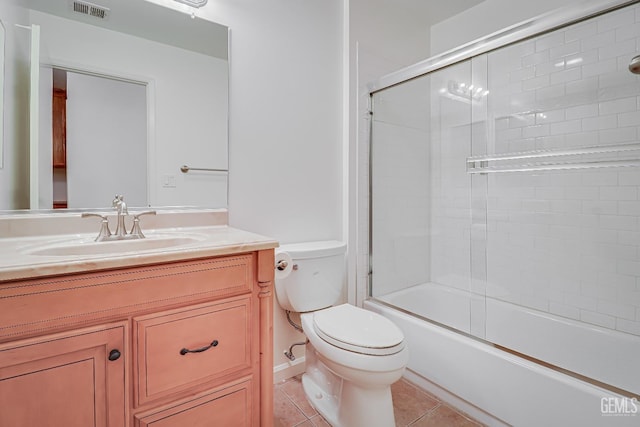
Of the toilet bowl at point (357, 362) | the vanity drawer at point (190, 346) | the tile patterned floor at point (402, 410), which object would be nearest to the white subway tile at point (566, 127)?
the toilet bowl at point (357, 362)

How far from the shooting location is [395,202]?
223 centimetres

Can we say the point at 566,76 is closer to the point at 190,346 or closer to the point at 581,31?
the point at 581,31

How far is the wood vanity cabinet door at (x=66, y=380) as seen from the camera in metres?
0.74

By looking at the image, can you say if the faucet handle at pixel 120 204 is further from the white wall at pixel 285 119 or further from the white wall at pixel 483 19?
the white wall at pixel 483 19

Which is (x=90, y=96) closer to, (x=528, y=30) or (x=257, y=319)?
(x=257, y=319)

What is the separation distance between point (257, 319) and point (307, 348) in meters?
0.76

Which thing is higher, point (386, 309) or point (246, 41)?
point (246, 41)

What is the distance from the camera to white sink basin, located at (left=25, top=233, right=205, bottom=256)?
3.49 feet

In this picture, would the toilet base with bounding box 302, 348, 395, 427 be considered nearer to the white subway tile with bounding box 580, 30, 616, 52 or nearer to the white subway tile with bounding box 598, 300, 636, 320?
the white subway tile with bounding box 598, 300, 636, 320

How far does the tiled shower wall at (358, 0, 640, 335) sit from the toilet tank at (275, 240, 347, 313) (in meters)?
0.38

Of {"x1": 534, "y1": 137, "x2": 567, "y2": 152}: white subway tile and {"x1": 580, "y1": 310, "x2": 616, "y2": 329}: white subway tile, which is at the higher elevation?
{"x1": 534, "y1": 137, "x2": 567, "y2": 152}: white subway tile

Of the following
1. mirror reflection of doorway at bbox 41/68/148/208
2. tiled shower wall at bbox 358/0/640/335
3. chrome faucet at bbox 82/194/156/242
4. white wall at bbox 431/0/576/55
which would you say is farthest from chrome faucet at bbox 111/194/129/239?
white wall at bbox 431/0/576/55

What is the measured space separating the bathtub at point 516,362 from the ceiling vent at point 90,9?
2039 mm

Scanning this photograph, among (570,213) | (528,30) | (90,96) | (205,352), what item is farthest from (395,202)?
(90,96)
